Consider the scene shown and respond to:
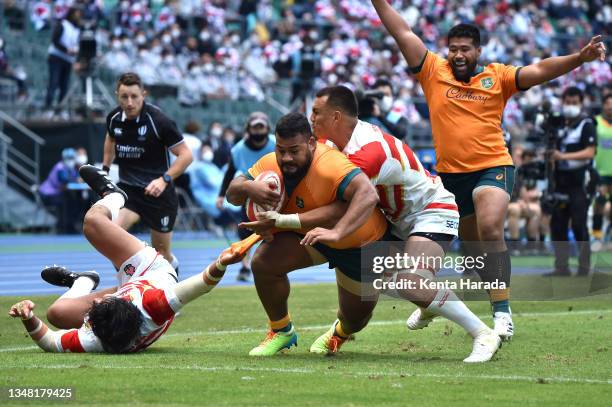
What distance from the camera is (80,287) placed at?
9.36 m

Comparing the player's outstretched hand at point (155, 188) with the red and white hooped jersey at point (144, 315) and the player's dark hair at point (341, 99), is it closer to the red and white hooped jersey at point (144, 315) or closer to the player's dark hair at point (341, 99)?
the red and white hooped jersey at point (144, 315)

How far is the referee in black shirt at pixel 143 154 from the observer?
1195 cm

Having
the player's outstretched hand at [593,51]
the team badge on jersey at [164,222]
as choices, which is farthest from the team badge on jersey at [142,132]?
the player's outstretched hand at [593,51]

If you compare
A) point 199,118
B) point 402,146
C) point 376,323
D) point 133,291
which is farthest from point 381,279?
point 199,118

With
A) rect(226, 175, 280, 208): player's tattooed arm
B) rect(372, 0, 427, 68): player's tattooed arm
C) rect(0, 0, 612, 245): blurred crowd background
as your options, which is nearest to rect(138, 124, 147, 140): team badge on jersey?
rect(372, 0, 427, 68): player's tattooed arm

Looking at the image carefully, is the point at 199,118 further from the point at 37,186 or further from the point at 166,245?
the point at 166,245

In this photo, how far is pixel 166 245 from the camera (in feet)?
40.0

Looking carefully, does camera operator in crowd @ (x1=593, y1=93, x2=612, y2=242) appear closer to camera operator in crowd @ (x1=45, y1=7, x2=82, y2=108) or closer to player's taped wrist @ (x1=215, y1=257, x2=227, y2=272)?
player's taped wrist @ (x1=215, y1=257, x2=227, y2=272)

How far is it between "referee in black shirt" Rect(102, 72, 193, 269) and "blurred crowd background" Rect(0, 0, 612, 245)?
849 centimetres

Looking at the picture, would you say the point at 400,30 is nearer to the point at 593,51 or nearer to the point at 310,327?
the point at 593,51

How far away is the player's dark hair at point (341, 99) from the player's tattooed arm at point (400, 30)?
173 centimetres

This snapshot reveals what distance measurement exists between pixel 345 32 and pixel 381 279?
108 ft

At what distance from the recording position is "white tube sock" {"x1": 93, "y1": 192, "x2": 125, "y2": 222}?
31.9 feet

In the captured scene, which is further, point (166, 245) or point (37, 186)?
point (37, 186)
